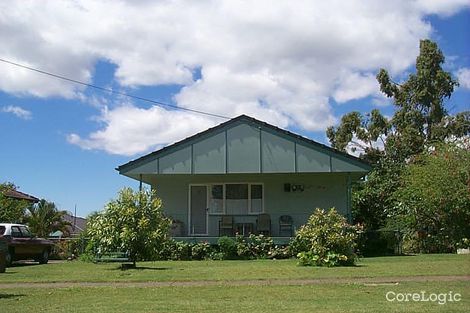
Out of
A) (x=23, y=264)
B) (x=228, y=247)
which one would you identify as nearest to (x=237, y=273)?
(x=228, y=247)

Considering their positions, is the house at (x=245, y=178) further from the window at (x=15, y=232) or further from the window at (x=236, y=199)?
the window at (x=15, y=232)

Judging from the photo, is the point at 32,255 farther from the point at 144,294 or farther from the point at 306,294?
the point at 306,294

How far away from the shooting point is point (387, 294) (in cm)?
1025

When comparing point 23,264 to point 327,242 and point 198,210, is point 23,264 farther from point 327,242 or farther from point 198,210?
point 327,242

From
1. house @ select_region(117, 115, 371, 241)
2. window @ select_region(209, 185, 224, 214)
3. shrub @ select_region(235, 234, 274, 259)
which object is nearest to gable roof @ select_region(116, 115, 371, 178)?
house @ select_region(117, 115, 371, 241)

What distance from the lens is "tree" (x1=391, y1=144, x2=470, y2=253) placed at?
73.6 ft

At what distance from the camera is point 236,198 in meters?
24.3

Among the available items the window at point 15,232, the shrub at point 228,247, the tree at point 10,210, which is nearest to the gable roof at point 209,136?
the shrub at point 228,247

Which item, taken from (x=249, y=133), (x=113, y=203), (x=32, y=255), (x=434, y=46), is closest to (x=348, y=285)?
(x=113, y=203)

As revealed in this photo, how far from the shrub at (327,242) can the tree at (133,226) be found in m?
4.50

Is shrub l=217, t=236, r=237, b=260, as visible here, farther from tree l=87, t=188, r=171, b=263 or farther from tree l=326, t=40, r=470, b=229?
tree l=326, t=40, r=470, b=229

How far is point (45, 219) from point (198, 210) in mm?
13269

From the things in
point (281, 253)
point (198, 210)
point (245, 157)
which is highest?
point (245, 157)

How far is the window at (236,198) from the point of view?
2409 cm
